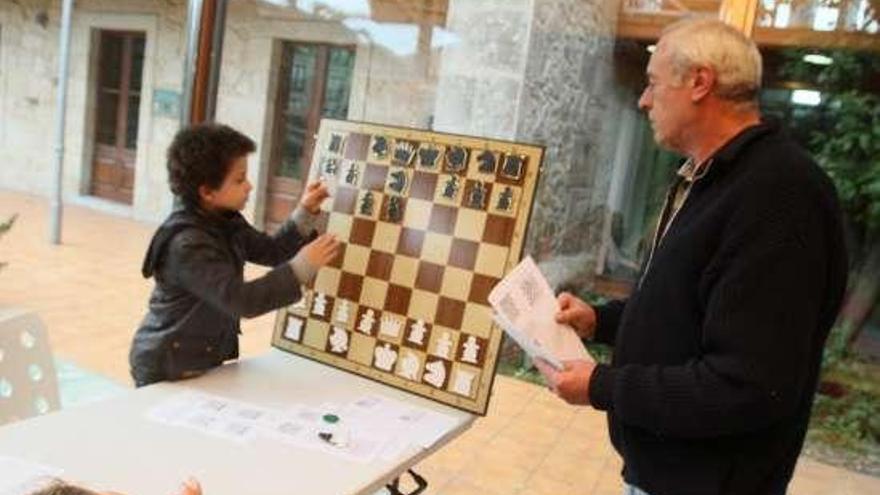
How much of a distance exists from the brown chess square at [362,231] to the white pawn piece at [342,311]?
0.53ft

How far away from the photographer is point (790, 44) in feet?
12.8

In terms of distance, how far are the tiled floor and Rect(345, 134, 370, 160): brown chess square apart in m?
1.48

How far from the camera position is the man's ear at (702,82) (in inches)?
46.8

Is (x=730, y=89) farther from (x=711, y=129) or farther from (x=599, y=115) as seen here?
(x=599, y=115)

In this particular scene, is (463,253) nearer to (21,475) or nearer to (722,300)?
(722,300)

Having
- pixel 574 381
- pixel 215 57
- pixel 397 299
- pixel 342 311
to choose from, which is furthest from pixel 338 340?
pixel 215 57

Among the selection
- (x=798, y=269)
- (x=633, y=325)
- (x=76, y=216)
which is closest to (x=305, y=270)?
(x=633, y=325)

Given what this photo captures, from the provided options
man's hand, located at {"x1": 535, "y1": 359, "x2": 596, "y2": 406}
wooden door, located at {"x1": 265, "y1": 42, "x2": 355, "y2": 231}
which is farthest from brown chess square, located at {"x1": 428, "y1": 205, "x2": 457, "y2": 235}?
wooden door, located at {"x1": 265, "y1": 42, "x2": 355, "y2": 231}

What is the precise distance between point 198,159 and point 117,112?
748 centimetres

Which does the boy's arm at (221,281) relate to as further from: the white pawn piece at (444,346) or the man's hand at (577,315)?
the man's hand at (577,315)

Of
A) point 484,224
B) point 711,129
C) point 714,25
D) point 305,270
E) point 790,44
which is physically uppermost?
point 790,44

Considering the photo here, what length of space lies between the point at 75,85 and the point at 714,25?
8.60 m

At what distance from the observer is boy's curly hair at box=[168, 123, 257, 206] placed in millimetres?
1771

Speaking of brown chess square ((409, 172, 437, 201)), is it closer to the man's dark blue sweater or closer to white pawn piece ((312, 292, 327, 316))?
white pawn piece ((312, 292, 327, 316))
